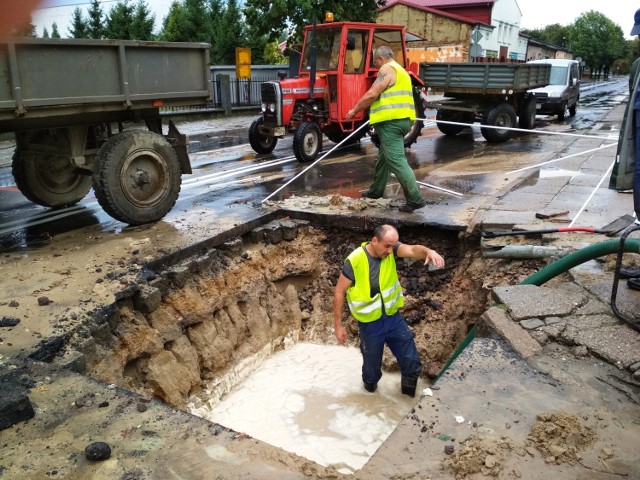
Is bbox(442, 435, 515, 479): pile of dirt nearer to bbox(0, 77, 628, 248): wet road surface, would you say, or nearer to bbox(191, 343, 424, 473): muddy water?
bbox(191, 343, 424, 473): muddy water

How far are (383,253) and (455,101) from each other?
33.9 feet

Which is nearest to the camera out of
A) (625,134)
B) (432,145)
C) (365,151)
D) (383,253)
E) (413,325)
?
(625,134)

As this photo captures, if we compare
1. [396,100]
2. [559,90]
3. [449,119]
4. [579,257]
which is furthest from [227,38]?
[579,257]

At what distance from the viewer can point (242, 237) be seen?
6336 mm

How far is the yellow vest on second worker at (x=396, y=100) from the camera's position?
21.1 ft

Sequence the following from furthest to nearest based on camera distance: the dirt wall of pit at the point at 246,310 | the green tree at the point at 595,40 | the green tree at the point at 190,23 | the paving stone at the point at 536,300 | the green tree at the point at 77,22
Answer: the green tree at the point at 595,40 → the green tree at the point at 190,23 → the dirt wall of pit at the point at 246,310 → the paving stone at the point at 536,300 → the green tree at the point at 77,22

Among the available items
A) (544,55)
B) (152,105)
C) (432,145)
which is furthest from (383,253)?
(544,55)

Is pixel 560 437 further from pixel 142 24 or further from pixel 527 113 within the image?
pixel 142 24

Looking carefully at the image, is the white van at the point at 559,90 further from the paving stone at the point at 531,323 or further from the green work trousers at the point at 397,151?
the paving stone at the point at 531,323

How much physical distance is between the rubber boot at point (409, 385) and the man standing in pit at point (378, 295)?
6 cm

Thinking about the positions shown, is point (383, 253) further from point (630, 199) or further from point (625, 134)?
point (630, 199)

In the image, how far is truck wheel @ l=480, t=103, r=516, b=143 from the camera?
13.0m

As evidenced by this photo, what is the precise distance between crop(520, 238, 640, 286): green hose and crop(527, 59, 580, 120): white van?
46.4 ft

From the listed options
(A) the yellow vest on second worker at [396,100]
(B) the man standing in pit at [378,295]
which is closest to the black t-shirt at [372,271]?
(B) the man standing in pit at [378,295]
